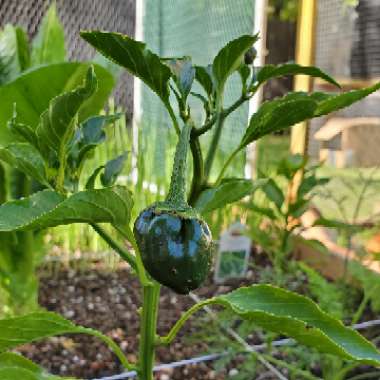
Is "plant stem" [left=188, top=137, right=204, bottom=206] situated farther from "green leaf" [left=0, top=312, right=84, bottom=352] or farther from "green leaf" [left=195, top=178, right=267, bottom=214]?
"green leaf" [left=0, top=312, right=84, bottom=352]

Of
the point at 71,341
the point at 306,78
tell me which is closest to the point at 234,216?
the point at 306,78

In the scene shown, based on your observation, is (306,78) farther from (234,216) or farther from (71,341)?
(71,341)

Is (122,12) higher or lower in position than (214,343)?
higher

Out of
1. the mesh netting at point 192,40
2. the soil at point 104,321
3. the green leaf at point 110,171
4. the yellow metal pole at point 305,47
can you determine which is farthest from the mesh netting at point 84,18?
the green leaf at point 110,171

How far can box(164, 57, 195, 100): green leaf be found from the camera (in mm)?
540

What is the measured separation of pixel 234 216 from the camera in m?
2.11

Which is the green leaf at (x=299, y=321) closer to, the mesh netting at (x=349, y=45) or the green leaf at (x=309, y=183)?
the green leaf at (x=309, y=183)

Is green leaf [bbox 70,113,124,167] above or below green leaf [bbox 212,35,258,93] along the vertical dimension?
below

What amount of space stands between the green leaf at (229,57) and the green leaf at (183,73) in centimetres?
3

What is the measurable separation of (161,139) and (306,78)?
628 millimetres

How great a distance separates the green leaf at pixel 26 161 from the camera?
0.62 m

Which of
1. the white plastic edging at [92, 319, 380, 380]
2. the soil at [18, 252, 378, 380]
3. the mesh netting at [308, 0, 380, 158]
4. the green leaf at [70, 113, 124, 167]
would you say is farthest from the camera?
the mesh netting at [308, 0, 380, 158]

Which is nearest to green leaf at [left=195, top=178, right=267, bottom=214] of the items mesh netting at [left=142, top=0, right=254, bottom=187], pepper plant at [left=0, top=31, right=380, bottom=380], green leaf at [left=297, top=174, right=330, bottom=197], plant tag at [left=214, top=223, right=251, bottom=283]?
pepper plant at [left=0, top=31, right=380, bottom=380]

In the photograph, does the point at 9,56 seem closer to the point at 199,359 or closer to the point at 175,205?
the point at 199,359
